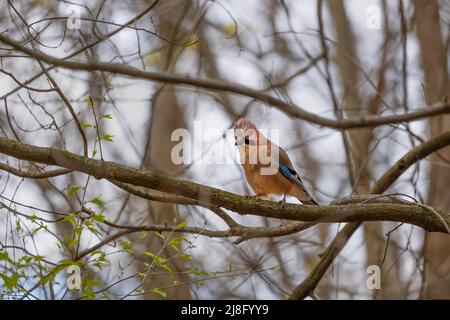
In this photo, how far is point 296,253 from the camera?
27.2ft

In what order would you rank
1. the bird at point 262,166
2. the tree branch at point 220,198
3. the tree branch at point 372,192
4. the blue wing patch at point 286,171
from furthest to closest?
the blue wing patch at point 286,171 → the bird at point 262,166 → the tree branch at point 372,192 → the tree branch at point 220,198

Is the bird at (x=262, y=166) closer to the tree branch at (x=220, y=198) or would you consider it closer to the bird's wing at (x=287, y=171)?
the bird's wing at (x=287, y=171)

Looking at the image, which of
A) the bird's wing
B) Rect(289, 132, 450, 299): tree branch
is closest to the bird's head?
the bird's wing

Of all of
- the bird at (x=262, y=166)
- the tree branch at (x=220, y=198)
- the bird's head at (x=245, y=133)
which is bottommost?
the tree branch at (x=220, y=198)

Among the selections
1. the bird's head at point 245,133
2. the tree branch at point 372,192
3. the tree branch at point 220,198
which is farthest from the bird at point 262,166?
the tree branch at point 220,198

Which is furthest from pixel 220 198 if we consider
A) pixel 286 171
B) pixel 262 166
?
pixel 286 171

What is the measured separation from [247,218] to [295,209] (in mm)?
4557

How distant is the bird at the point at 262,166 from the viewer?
5.76 metres

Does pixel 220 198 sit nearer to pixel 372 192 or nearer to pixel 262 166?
pixel 262 166

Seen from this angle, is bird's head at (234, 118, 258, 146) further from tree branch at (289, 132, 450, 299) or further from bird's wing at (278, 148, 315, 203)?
tree branch at (289, 132, 450, 299)

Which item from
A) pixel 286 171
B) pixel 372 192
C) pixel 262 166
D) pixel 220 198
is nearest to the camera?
pixel 220 198

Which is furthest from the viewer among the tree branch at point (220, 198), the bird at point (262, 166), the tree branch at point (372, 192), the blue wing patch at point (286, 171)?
the blue wing patch at point (286, 171)

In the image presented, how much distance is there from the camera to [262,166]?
18.9 ft
